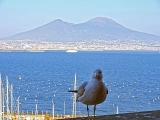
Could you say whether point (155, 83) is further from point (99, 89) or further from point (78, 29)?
point (78, 29)

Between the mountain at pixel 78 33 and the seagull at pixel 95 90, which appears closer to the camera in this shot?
the seagull at pixel 95 90

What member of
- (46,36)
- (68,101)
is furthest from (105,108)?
(46,36)

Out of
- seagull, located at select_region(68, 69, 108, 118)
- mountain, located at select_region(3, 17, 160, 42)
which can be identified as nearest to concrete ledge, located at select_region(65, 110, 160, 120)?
seagull, located at select_region(68, 69, 108, 118)

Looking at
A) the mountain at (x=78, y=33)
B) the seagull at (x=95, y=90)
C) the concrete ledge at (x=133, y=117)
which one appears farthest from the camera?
the mountain at (x=78, y=33)

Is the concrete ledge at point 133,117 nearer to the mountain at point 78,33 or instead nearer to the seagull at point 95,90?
the seagull at point 95,90

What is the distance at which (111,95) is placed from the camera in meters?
18.0

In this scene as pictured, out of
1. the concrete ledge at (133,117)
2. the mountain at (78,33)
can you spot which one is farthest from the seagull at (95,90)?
the mountain at (78,33)

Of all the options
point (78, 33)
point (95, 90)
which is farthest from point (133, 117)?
point (78, 33)

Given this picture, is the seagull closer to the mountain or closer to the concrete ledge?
the concrete ledge

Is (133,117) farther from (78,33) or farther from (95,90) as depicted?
(78,33)

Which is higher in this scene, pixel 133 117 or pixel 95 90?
pixel 95 90

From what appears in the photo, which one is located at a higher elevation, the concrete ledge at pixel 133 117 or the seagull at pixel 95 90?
the seagull at pixel 95 90

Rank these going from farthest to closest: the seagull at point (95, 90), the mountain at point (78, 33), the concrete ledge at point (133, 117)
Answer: the mountain at point (78, 33) < the concrete ledge at point (133, 117) < the seagull at point (95, 90)

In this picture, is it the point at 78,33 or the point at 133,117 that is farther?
the point at 78,33
